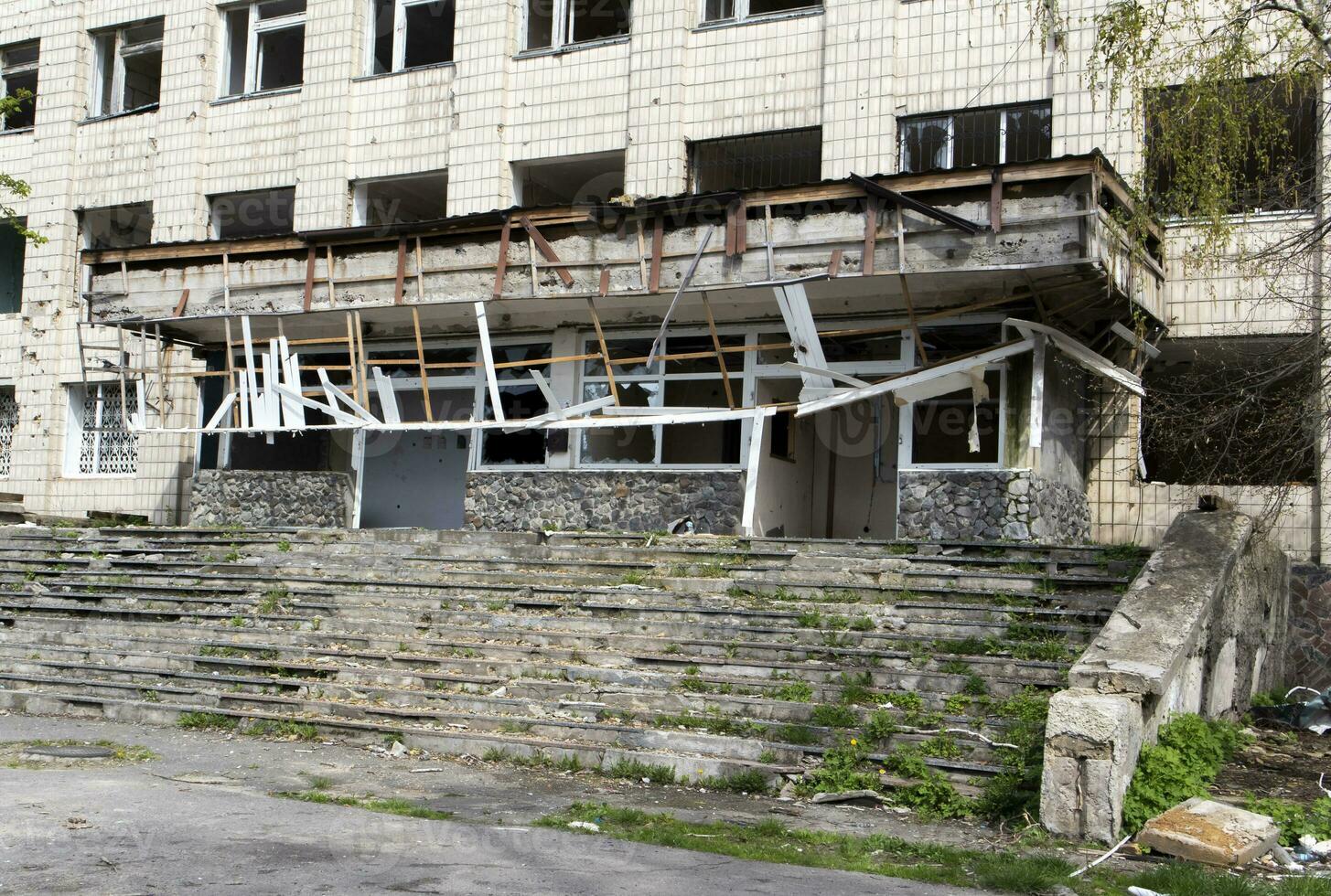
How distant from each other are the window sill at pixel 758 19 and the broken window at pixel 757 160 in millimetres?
1591

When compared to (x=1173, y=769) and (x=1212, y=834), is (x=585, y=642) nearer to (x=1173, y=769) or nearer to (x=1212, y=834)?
(x=1173, y=769)

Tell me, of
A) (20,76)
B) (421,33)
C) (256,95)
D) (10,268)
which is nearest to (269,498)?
(256,95)

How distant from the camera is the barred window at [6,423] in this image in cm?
2397

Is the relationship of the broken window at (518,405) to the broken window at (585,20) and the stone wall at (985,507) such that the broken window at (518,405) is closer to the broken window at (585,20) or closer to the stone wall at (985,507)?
the broken window at (585,20)

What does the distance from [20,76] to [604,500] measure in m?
16.1

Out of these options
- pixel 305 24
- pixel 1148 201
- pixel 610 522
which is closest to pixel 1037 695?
pixel 1148 201

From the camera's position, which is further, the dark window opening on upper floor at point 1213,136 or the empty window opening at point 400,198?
the empty window opening at point 400,198

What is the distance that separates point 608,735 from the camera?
10.0 meters

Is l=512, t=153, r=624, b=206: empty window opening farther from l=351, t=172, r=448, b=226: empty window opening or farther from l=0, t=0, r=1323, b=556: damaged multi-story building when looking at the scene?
l=351, t=172, r=448, b=226: empty window opening

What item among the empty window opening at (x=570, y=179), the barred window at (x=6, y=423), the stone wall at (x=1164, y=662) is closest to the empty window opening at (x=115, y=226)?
the barred window at (x=6, y=423)

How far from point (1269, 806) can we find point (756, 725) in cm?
348

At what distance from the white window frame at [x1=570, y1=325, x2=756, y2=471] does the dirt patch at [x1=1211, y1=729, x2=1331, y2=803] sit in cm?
716

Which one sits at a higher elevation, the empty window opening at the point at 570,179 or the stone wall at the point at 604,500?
the empty window opening at the point at 570,179

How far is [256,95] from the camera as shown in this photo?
2228 centimetres
